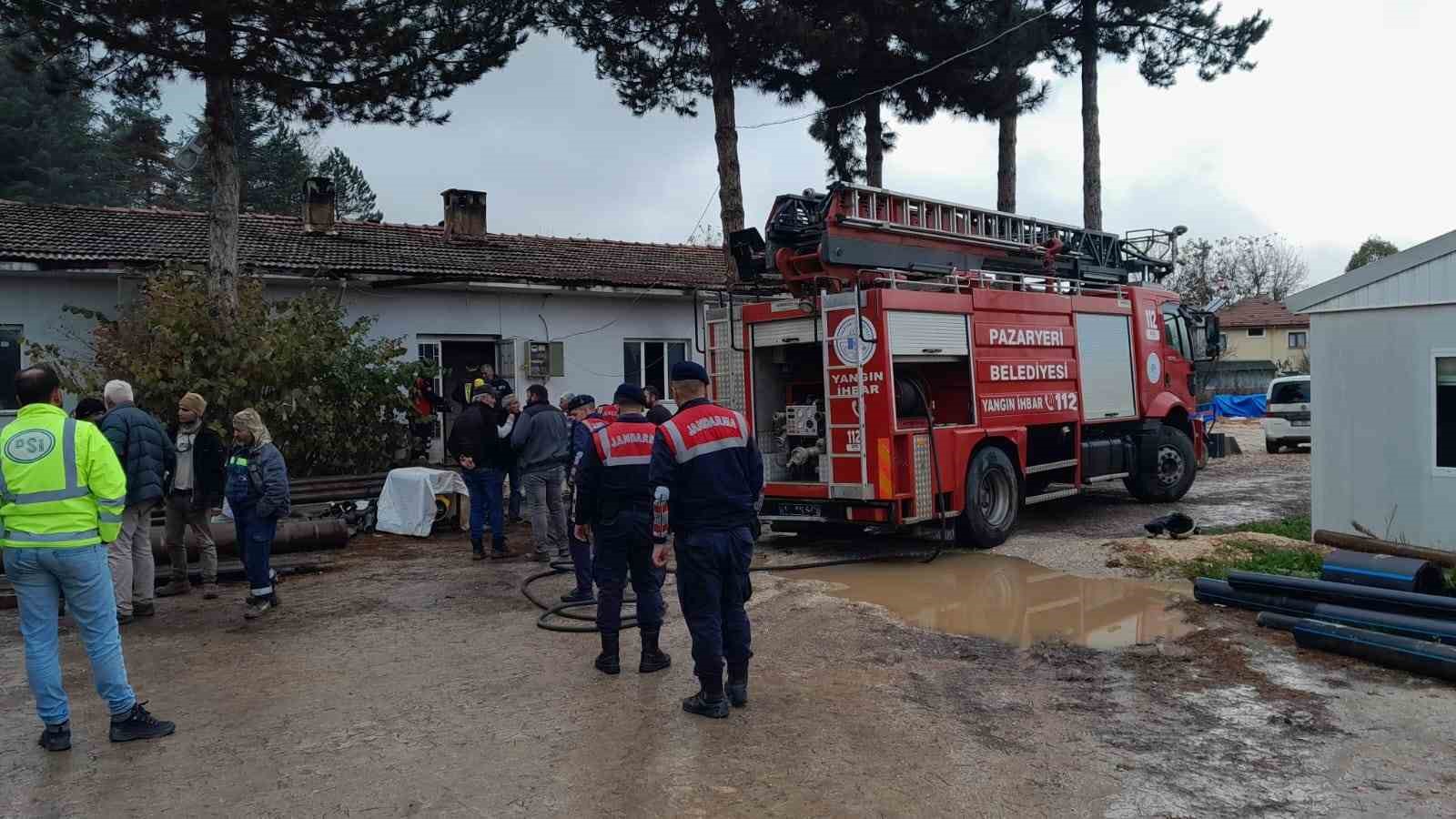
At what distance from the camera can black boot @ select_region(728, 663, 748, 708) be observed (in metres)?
5.63

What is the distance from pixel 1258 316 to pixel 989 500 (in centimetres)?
4825

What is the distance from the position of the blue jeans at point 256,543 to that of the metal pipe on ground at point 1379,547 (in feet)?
28.0

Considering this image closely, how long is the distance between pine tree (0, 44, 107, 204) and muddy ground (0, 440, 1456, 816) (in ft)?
102

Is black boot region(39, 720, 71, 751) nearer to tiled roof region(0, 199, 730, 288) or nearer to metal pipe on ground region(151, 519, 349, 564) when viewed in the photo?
metal pipe on ground region(151, 519, 349, 564)

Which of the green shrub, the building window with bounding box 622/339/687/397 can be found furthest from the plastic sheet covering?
the building window with bounding box 622/339/687/397

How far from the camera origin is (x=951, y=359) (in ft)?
35.1

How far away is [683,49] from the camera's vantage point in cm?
1619

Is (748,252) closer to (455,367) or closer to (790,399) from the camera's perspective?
(790,399)

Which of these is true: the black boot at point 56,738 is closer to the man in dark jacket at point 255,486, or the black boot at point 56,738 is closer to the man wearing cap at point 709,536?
the man in dark jacket at point 255,486

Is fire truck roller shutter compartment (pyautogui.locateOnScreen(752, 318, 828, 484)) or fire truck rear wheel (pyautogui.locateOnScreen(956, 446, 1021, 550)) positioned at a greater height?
fire truck roller shutter compartment (pyautogui.locateOnScreen(752, 318, 828, 484))

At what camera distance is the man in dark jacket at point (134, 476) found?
765 centimetres

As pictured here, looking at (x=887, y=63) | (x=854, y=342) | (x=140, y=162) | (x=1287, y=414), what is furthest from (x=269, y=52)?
(x=140, y=162)

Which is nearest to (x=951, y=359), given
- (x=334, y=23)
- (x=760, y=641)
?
(x=760, y=641)

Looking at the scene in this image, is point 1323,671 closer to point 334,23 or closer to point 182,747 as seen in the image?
point 182,747
